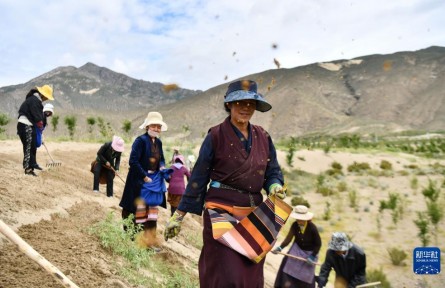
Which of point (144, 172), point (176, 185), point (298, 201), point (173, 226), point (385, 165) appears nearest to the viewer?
point (173, 226)

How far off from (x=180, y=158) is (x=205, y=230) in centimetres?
544

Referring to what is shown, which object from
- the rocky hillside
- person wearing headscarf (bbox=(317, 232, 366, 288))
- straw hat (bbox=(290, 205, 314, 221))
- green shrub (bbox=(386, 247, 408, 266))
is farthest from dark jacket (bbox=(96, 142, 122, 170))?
the rocky hillside

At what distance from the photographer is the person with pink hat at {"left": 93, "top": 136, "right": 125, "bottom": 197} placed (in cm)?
819

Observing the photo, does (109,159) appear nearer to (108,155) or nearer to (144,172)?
(108,155)

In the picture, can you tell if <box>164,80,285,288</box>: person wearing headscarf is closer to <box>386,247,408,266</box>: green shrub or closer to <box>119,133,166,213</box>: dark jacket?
<box>119,133,166,213</box>: dark jacket

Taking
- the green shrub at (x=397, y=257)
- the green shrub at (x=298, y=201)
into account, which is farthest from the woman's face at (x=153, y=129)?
the green shrub at (x=298, y=201)

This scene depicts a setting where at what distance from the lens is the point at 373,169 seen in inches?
966

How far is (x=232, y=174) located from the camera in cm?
320

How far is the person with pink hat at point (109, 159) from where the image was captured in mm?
8188

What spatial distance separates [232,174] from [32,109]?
17.2 feet

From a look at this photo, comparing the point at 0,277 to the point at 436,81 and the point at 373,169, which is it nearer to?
the point at 373,169

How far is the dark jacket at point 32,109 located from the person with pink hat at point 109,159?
53.5 inches
